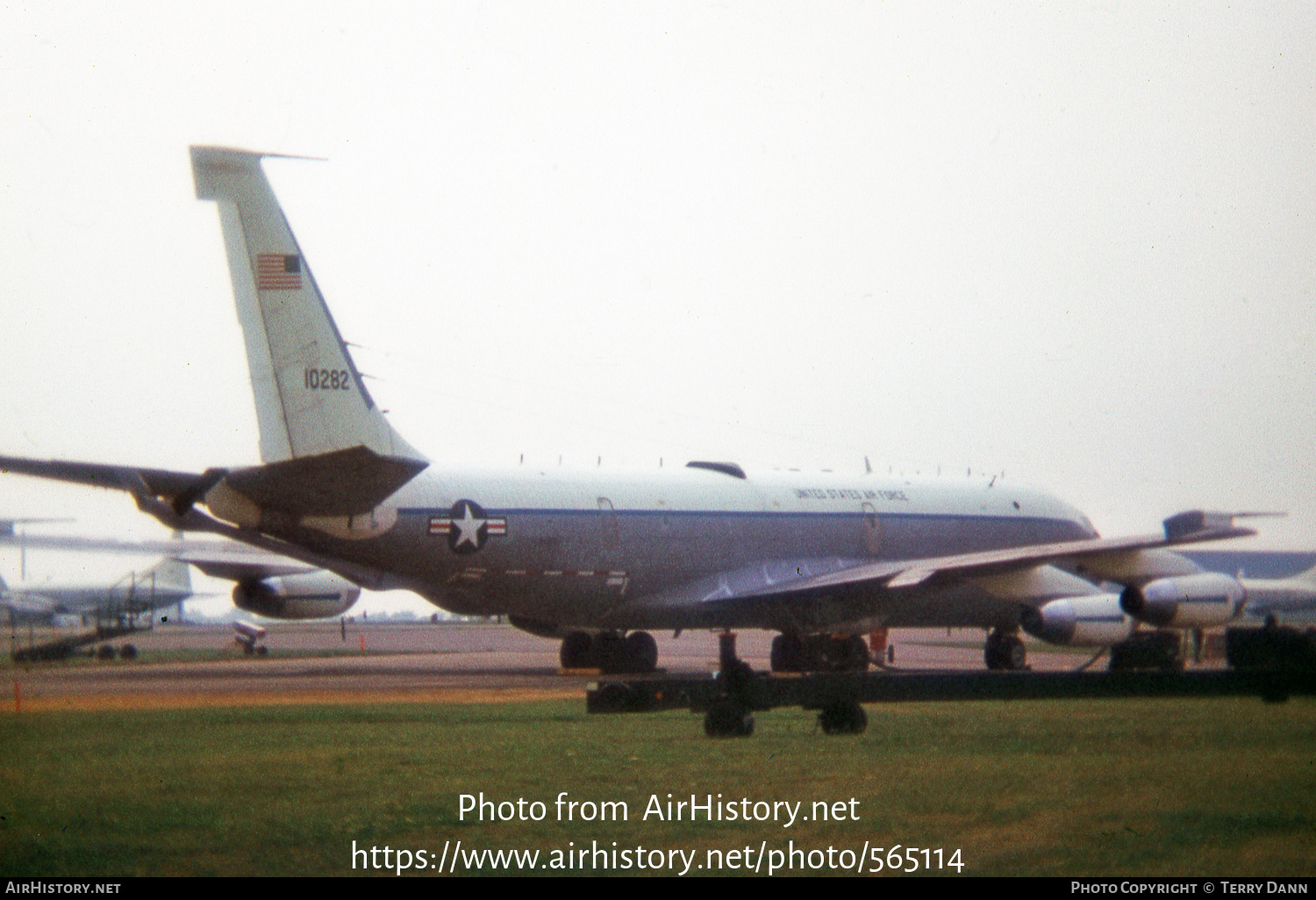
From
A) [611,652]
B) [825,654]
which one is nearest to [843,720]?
[825,654]

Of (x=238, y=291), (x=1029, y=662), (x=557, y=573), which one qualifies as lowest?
(x=1029, y=662)

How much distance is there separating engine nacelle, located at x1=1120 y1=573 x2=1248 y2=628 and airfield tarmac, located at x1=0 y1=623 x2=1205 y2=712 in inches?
273

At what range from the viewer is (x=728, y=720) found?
14242mm

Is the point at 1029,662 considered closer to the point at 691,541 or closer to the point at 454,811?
the point at 691,541

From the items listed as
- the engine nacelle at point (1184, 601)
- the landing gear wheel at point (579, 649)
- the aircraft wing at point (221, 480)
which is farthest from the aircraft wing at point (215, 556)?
the engine nacelle at point (1184, 601)

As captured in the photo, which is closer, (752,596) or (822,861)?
(822,861)

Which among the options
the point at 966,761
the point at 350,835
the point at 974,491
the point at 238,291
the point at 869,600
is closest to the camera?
the point at 350,835

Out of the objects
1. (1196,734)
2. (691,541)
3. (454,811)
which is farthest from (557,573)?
(454,811)

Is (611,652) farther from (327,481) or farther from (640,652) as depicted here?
(327,481)

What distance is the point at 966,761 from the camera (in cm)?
1255

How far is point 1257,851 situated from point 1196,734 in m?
5.83

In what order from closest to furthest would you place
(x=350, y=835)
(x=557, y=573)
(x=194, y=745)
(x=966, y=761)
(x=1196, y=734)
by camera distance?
(x=350, y=835) < (x=966, y=761) < (x=1196, y=734) < (x=194, y=745) < (x=557, y=573)

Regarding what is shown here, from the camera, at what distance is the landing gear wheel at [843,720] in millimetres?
14766

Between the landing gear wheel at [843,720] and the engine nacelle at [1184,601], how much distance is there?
8523 millimetres
